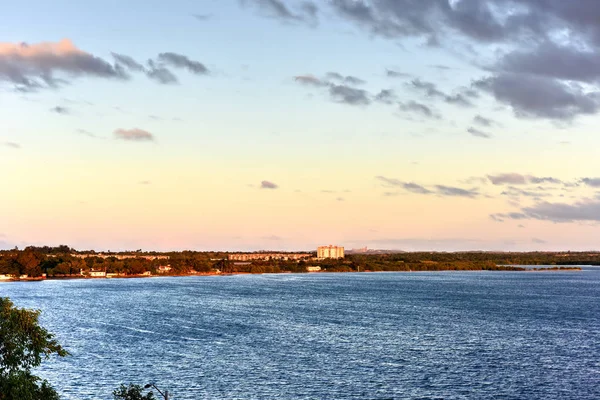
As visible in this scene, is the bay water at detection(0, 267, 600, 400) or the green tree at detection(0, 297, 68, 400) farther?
the bay water at detection(0, 267, 600, 400)

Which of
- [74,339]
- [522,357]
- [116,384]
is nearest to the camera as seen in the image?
[116,384]

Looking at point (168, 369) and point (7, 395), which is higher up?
point (7, 395)

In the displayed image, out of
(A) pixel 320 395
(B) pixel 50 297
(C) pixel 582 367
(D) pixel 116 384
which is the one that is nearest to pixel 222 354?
(D) pixel 116 384

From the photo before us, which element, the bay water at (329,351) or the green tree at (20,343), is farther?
the bay water at (329,351)

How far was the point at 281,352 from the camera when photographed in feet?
312

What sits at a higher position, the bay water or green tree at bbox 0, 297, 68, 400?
green tree at bbox 0, 297, 68, 400

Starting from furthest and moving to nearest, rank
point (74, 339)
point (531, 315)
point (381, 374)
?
point (531, 315) → point (74, 339) → point (381, 374)

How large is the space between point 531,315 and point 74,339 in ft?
315

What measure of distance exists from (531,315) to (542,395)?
266ft

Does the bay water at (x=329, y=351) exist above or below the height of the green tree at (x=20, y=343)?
below

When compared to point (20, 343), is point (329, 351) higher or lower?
lower

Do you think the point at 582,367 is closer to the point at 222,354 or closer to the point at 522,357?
the point at 522,357

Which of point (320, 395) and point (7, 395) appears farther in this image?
point (320, 395)

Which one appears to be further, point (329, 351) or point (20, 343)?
point (329, 351)
